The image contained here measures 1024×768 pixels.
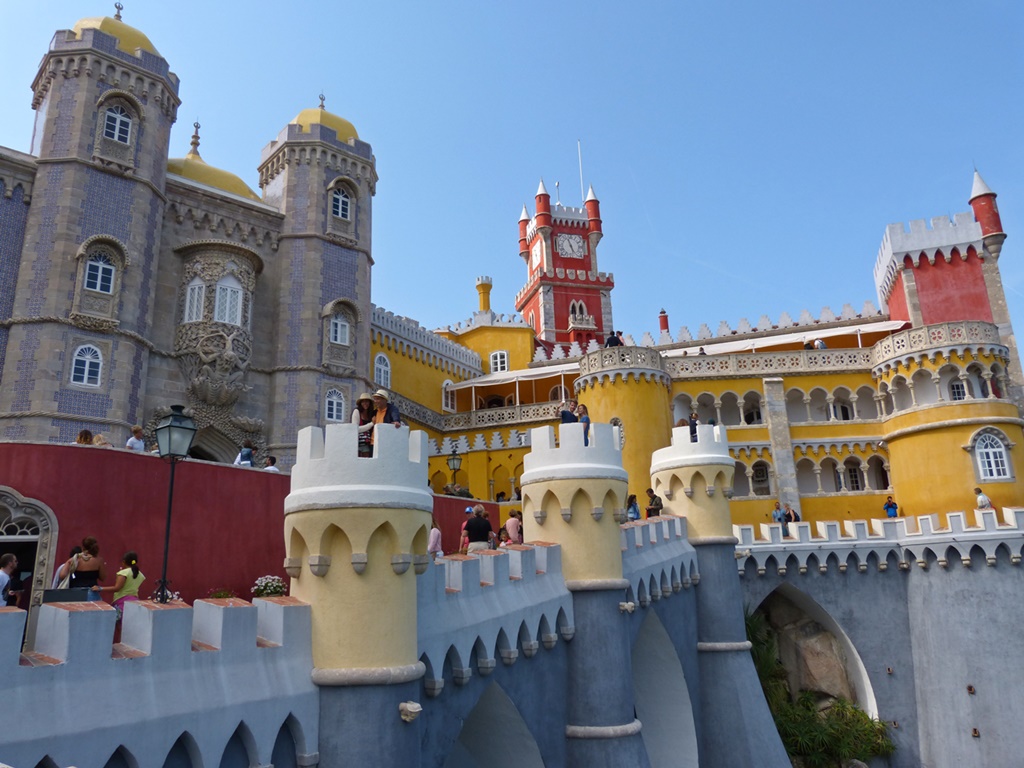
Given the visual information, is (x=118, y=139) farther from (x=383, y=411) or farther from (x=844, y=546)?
(x=844, y=546)

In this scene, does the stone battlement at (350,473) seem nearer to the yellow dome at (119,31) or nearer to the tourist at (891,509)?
the yellow dome at (119,31)

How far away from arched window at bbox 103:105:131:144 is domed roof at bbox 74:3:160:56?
209cm

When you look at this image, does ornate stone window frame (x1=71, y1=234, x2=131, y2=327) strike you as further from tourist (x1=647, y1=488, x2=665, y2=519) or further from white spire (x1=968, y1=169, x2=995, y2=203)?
white spire (x1=968, y1=169, x2=995, y2=203)

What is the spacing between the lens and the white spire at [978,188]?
37025 millimetres

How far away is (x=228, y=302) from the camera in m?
25.4

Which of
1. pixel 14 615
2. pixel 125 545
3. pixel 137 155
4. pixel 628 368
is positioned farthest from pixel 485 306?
pixel 14 615

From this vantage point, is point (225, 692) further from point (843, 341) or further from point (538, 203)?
point (538, 203)

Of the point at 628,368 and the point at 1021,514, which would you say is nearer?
the point at 1021,514

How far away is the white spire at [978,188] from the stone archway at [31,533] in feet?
131

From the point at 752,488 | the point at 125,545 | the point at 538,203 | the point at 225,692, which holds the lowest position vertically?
the point at 225,692

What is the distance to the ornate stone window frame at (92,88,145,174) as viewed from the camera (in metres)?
23.2

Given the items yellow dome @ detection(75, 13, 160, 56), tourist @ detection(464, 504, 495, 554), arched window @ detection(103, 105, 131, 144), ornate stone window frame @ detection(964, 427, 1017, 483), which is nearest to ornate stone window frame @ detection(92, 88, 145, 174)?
arched window @ detection(103, 105, 131, 144)

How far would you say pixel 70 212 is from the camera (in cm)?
2248

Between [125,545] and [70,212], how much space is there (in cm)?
1340
